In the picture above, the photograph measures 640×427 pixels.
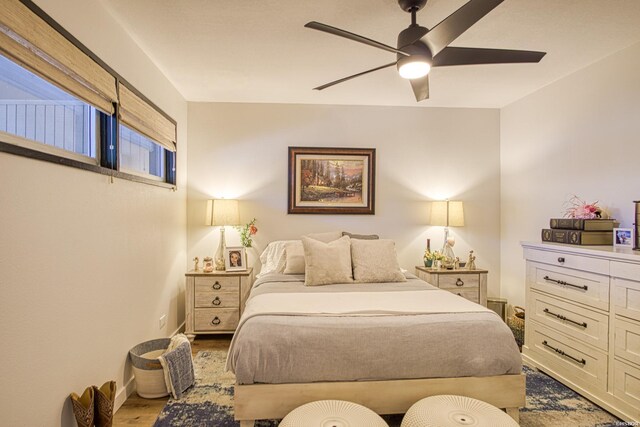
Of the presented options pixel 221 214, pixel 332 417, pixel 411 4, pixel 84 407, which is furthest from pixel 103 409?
pixel 411 4

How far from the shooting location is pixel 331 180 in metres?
3.88

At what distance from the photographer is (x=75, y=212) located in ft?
5.66

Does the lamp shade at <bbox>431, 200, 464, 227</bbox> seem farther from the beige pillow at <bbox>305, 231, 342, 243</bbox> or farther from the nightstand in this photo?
the beige pillow at <bbox>305, 231, 342, 243</bbox>

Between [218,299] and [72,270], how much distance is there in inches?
67.1

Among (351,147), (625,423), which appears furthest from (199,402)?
(351,147)

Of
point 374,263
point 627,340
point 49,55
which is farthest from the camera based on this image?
point 374,263

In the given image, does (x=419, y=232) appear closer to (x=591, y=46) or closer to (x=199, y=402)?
(x=591, y=46)

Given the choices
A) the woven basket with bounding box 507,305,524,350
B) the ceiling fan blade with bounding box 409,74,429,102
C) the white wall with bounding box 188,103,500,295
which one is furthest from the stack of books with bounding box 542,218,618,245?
the ceiling fan blade with bounding box 409,74,429,102

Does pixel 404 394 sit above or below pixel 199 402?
above

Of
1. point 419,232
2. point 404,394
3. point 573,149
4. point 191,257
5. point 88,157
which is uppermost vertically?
point 573,149

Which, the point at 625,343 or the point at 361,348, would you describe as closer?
the point at 361,348

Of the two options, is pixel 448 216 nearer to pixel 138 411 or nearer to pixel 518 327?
pixel 518 327

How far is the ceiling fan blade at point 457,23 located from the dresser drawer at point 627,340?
78.0 inches

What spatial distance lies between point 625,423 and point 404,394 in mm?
1409
